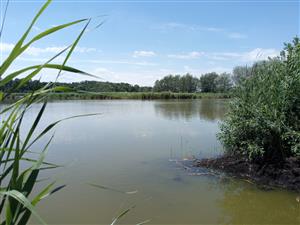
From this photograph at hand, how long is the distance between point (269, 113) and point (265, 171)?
120 cm

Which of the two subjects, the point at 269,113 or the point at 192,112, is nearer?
the point at 269,113

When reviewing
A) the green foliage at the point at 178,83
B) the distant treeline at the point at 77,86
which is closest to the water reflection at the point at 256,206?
the distant treeline at the point at 77,86

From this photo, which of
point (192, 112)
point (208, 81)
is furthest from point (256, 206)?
point (208, 81)

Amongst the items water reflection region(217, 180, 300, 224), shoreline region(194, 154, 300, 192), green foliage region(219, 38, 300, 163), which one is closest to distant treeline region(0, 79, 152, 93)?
water reflection region(217, 180, 300, 224)

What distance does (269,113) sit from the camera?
17.0 ft

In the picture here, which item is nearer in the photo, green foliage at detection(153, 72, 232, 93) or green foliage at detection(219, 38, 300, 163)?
green foliage at detection(219, 38, 300, 163)

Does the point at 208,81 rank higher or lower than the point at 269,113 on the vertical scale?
higher

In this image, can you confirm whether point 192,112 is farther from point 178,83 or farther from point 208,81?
point 178,83

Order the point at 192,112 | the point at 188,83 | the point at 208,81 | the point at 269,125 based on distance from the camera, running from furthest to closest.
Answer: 1. the point at 188,83
2. the point at 208,81
3. the point at 192,112
4. the point at 269,125

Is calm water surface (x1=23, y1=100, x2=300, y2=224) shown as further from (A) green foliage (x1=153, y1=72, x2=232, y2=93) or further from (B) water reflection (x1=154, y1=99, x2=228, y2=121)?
(A) green foliage (x1=153, y1=72, x2=232, y2=93)

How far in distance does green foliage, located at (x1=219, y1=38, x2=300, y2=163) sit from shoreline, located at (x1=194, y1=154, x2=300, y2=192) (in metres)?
0.19

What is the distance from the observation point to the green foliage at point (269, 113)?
201 inches

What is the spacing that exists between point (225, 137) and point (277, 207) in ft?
6.94

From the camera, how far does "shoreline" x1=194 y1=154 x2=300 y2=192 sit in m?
5.06
